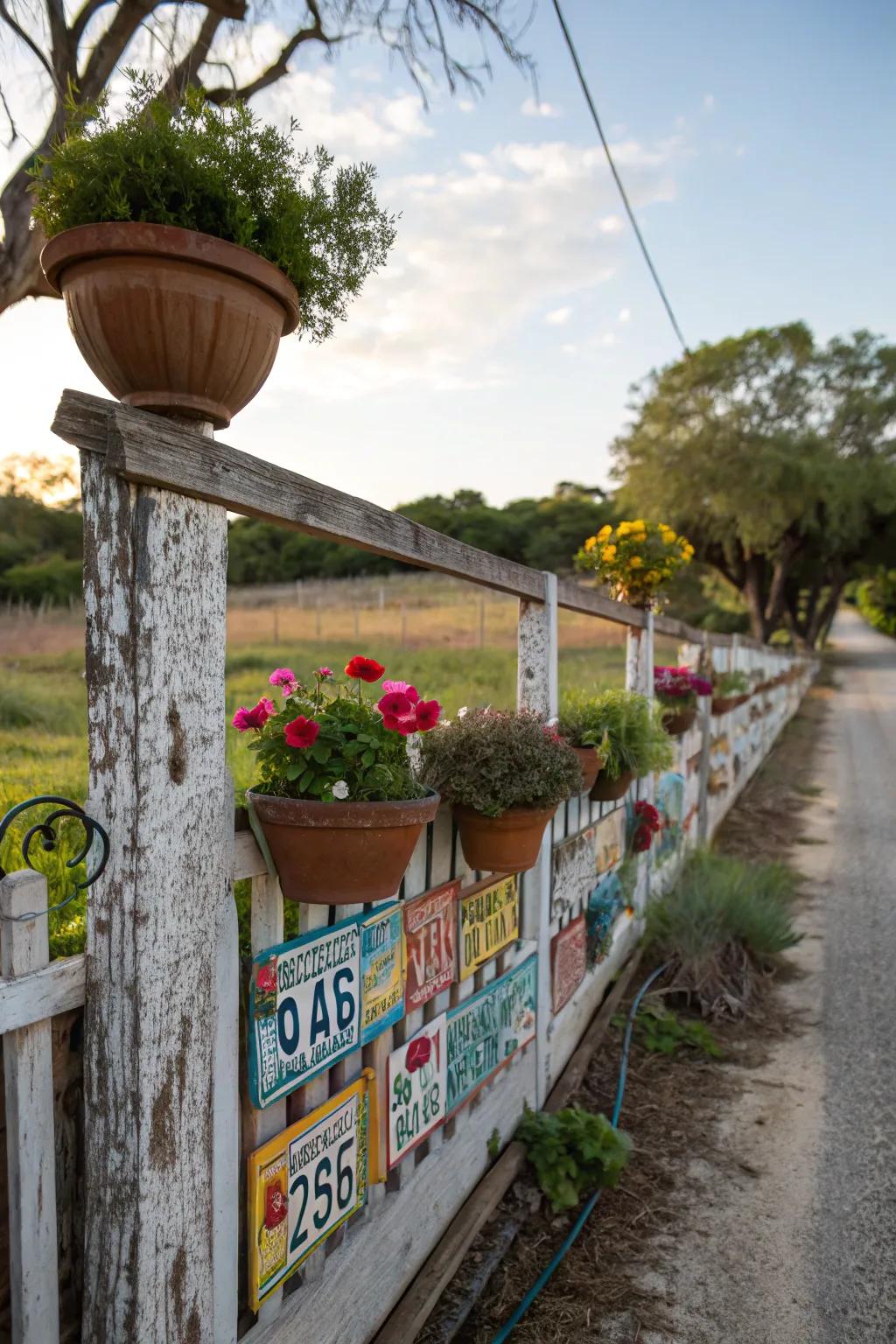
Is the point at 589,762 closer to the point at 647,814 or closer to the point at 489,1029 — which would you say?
the point at 489,1029

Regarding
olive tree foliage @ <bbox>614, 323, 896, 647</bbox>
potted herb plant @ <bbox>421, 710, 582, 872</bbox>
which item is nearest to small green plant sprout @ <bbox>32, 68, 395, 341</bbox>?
potted herb plant @ <bbox>421, 710, 582, 872</bbox>

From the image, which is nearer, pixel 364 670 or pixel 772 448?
pixel 364 670

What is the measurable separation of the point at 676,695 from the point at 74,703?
4.06m

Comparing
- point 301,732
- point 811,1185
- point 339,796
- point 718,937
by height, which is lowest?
point 811,1185

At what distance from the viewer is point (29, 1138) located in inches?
51.3

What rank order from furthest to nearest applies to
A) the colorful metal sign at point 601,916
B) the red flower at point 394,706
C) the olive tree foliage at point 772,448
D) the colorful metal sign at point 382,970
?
1. the olive tree foliage at point 772,448
2. the colorful metal sign at point 601,916
3. the colorful metal sign at point 382,970
4. the red flower at point 394,706

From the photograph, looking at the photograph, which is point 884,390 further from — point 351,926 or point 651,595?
point 351,926

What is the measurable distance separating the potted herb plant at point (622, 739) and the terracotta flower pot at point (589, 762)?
102 millimetres

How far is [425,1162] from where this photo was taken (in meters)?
2.39

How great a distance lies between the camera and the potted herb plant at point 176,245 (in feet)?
4.51

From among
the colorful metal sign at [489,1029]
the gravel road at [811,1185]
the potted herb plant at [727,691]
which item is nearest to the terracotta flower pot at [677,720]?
the potted herb plant at [727,691]

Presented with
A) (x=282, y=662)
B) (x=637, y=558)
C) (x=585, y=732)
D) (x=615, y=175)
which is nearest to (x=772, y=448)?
(x=282, y=662)

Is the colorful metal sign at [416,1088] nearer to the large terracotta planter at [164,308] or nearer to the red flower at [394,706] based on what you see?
the red flower at [394,706]

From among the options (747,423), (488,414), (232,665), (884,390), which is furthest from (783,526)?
(488,414)
